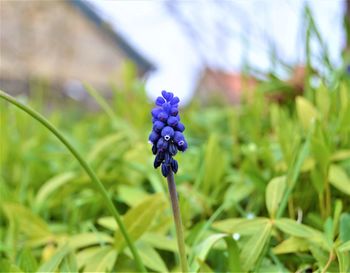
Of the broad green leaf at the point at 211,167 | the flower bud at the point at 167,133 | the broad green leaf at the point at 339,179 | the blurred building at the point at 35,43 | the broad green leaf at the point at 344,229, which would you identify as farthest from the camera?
the blurred building at the point at 35,43

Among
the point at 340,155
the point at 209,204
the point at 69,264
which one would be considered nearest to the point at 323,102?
the point at 340,155

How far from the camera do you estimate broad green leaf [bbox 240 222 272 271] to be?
1.83 ft

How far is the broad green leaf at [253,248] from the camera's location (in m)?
0.56

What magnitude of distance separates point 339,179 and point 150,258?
27 centimetres

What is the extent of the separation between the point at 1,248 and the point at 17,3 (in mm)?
3498

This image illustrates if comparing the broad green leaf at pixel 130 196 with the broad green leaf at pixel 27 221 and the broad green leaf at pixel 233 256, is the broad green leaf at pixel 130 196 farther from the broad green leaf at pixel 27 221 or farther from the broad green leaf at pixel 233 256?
the broad green leaf at pixel 233 256

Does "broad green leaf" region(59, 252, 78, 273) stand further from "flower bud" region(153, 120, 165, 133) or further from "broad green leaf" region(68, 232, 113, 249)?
"flower bud" region(153, 120, 165, 133)

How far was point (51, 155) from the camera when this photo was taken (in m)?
1.09

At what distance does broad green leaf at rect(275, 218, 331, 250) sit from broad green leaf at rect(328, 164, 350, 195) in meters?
0.11

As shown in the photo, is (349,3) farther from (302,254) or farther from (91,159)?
(302,254)

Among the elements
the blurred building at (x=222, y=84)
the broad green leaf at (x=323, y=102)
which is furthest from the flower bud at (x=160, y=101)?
the blurred building at (x=222, y=84)

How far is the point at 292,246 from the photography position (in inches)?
23.3

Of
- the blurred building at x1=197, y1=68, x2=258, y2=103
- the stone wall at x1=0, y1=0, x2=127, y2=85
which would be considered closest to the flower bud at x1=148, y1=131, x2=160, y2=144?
the blurred building at x1=197, y1=68, x2=258, y2=103

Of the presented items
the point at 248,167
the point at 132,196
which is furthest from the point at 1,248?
the point at 248,167
